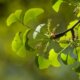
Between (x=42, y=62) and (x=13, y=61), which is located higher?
(x=42, y=62)

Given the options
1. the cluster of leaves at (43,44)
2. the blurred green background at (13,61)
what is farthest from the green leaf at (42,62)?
the blurred green background at (13,61)

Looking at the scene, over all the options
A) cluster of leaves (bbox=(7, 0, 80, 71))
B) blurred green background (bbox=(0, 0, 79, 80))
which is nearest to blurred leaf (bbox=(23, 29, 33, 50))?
cluster of leaves (bbox=(7, 0, 80, 71))

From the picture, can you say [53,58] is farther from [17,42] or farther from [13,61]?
[13,61]

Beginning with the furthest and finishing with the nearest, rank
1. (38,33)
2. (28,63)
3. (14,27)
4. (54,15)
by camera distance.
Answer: (28,63) < (14,27) < (54,15) < (38,33)

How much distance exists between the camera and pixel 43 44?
2.79 feet

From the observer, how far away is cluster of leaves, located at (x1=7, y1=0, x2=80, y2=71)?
2.77ft

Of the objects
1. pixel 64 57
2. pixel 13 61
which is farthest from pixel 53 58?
pixel 13 61

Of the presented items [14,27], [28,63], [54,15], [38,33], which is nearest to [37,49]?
[38,33]

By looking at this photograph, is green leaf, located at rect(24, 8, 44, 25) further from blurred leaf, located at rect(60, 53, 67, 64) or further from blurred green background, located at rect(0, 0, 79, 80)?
blurred green background, located at rect(0, 0, 79, 80)

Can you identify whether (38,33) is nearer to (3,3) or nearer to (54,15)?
(54,15)

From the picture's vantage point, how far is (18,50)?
0.89 metres

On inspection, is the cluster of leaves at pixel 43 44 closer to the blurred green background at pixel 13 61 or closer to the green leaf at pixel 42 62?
the green leaf at pixel 42 62

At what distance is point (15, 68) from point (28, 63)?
0.21 metres

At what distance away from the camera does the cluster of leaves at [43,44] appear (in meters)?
0.85
